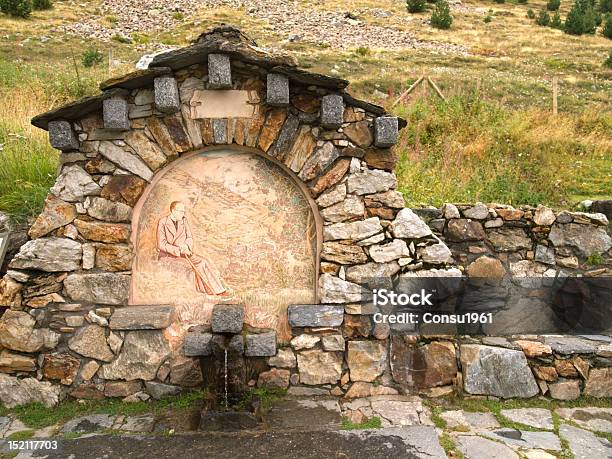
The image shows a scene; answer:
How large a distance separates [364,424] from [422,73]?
1483cm

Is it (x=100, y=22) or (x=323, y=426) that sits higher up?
(x=100, y=22)

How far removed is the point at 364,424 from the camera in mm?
3744

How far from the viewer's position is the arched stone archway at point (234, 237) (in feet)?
13.9

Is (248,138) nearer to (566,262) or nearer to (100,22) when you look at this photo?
(566,262)

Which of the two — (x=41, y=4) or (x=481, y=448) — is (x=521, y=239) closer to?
(x=481, y=448)

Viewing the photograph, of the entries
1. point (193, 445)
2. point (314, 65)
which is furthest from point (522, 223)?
point (314, 65)

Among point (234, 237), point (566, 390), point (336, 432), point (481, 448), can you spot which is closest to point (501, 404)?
point (566, 390)

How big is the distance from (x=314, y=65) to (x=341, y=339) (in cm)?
1563

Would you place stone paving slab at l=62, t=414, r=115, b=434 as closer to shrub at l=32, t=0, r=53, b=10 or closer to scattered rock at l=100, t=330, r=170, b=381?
scattered rock at l=100, t=330, r=170, b=381

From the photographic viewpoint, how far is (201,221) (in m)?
4.27

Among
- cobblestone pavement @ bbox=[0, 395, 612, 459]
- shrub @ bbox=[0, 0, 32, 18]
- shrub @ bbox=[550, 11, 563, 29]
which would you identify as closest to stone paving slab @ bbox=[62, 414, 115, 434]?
cobblestone pavement @ bbox=[0, 395, 612, 459]

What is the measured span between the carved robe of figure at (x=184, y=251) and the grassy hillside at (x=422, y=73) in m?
1.91

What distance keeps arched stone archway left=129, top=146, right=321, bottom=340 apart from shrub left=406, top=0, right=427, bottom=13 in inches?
1284

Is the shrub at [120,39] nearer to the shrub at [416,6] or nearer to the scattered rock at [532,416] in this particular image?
the shrub at [416,6]
